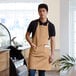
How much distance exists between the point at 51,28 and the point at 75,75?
2.09m

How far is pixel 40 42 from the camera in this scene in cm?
325

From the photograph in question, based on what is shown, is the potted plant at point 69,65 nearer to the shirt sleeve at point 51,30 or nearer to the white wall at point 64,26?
the white wall at point 64,26

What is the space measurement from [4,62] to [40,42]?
60 centimetres

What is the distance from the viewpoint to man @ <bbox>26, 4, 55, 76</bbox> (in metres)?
3.22

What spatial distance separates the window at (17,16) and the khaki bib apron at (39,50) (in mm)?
3256

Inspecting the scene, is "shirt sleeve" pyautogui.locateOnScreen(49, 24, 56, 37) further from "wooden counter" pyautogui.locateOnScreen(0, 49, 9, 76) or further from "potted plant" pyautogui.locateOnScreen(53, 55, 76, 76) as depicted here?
"potted plant" pyautogui.locateOnScreen(53, 55, 76, 76)

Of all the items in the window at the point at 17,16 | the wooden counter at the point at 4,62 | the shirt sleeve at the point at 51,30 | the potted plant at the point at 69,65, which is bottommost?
the potted plant at the point at 69,65

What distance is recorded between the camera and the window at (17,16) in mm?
6508

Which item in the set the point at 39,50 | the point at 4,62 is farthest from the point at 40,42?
the point at 4,62

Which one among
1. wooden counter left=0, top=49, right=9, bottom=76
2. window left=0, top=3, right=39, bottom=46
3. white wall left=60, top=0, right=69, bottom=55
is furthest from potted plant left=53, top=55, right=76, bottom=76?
window left=0, top=3, right=39, bottom=46

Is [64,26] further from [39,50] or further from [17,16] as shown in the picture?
[39,50]

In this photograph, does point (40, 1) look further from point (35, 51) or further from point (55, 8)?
point (35, 51)

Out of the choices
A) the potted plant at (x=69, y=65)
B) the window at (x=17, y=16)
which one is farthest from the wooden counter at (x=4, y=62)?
the window at (x=17, y=16)

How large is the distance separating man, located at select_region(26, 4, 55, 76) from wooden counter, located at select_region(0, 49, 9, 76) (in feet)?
1.26
